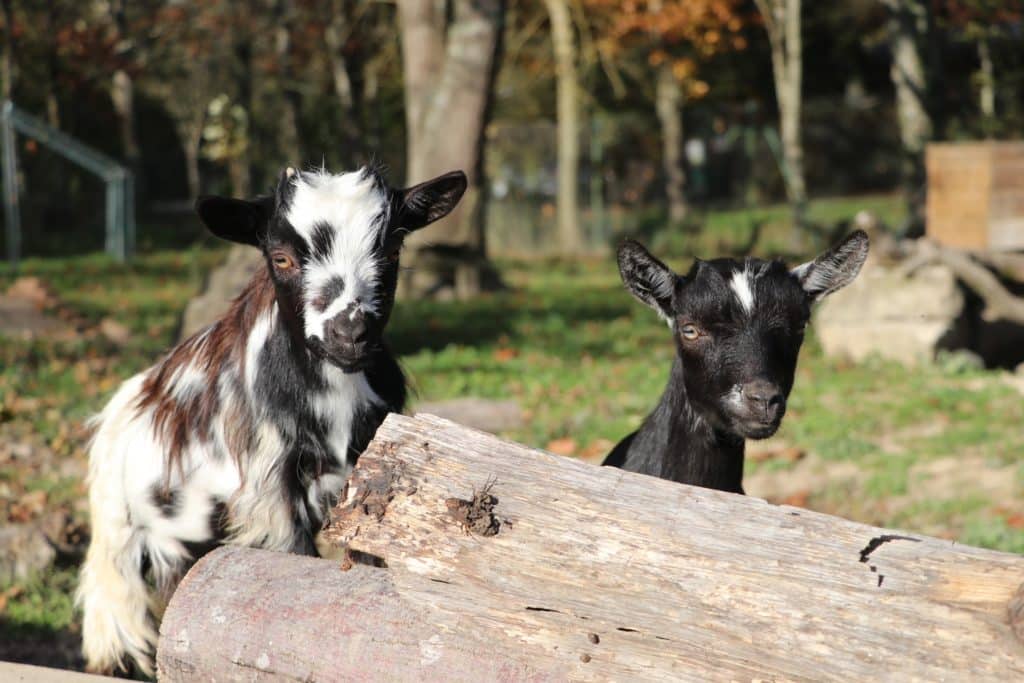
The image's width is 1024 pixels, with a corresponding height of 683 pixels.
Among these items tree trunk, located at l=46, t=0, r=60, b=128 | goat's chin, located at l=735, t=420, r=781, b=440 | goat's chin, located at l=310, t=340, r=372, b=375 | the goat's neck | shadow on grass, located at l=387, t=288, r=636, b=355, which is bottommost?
shadow on grass, located at l=387, t=288, r=636, b=355

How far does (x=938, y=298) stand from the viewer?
1110 cm

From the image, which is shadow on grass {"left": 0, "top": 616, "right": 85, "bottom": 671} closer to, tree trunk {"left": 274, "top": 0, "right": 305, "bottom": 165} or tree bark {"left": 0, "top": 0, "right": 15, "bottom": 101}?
tree bark {"left": 0, "top": 0, "right": 15, "bottom": 101}

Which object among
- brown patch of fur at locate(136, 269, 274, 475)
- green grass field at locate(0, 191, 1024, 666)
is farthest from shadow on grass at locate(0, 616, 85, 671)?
brown patch of fur at locate(136, 269, 274, 475)

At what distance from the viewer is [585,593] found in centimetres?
322

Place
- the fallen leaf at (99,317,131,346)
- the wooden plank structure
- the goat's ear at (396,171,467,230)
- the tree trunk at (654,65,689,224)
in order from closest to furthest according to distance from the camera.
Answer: the wooden plank structure < the goat's ear at (396,171,467,230) < the fallen leaf at (99,317,131,346) < the tree trunk at (654,65,689,224)

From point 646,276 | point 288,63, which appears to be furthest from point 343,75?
point 646,276

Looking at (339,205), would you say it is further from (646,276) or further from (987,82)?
(987,82)

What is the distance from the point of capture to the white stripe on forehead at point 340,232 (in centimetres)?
432

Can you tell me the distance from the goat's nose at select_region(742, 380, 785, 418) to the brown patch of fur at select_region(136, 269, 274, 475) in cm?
179

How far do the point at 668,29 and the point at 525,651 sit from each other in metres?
22.6

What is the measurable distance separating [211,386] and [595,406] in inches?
205

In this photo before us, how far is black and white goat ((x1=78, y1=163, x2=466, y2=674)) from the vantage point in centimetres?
439

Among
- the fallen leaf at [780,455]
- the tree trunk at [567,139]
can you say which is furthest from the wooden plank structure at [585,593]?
the tree trunk at [567,139]

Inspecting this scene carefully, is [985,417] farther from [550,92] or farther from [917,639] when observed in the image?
[550,92]
